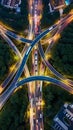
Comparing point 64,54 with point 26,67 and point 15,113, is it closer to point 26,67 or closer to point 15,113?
point 26,67

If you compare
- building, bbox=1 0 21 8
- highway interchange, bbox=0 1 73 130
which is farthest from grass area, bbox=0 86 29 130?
building, bbox=1 0 21 8

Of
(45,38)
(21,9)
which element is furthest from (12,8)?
(45,38)

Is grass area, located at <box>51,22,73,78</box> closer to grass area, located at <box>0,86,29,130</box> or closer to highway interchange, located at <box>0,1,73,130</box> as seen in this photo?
highway interchange, located at <box>0,1,73,130</box>

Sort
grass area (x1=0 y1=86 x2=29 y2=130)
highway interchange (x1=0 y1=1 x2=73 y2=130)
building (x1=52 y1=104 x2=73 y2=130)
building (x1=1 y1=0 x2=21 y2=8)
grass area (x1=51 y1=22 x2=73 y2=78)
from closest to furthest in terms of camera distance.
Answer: building (x1=52 y1=104 x2=73 y2=130) → grass area (x1=0 y1=86 x2=29 y2=130) → grass area (x1=51 y1=22 x2=73 y2=78) → highway interchange (x1=0 y1=1 x2=73 y2=130) → building (x1=1 y1=0 x2=21 y2=8)

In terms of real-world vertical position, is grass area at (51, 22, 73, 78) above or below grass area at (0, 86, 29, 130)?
above

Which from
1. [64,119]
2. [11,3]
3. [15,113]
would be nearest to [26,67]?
[15,113]

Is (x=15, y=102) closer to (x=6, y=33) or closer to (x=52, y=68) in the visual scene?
A: (x=52, y=68)

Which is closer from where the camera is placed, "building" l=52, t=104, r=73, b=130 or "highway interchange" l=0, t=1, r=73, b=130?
"building" l=52, t=104, r=73, b=130

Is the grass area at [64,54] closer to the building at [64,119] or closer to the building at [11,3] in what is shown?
the building at [64,119]

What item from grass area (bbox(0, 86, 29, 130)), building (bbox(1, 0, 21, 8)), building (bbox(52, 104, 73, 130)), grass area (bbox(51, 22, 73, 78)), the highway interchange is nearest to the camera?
building (bbox(52, 104, 73, 130))
